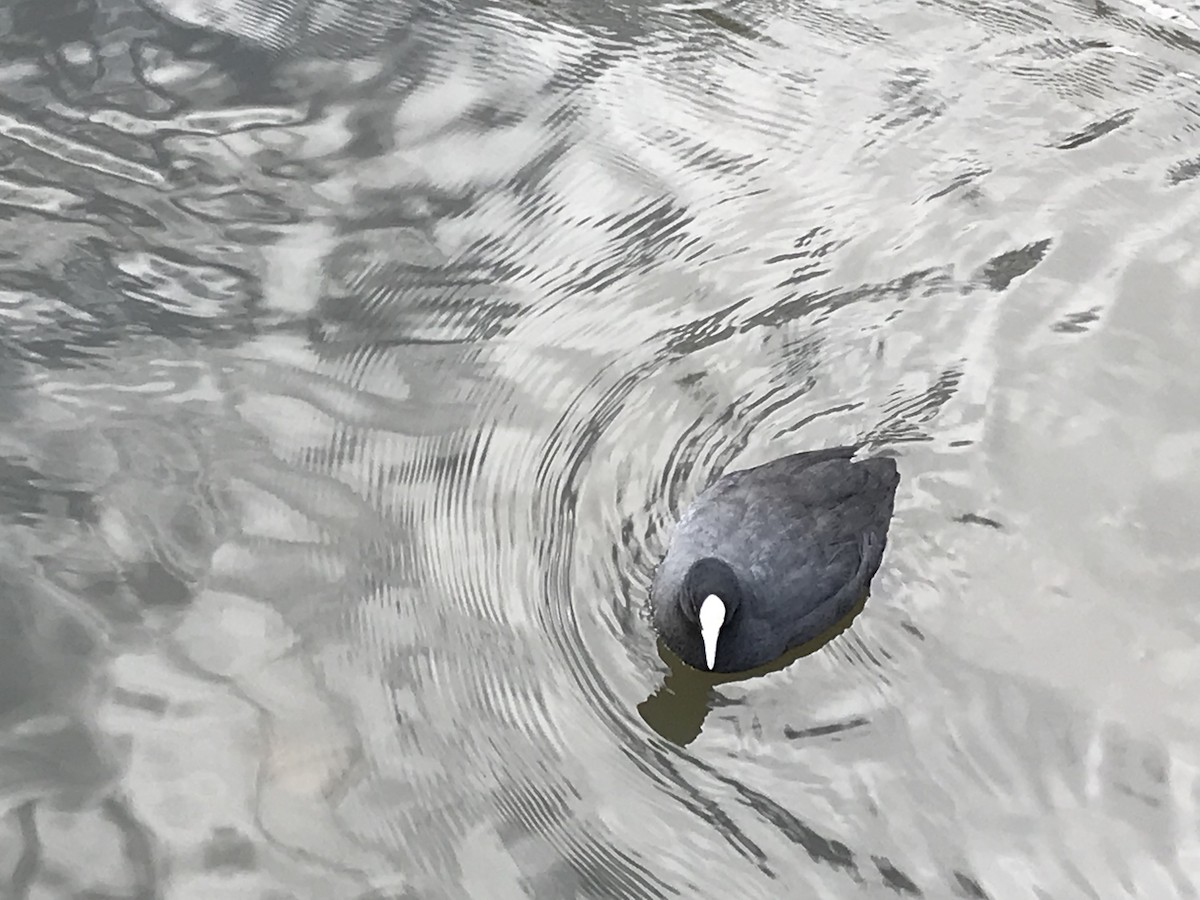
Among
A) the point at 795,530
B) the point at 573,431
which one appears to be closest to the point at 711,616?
the point at 795,530

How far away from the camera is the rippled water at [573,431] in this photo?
3125 mm

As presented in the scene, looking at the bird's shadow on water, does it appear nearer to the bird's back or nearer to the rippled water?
the rippled water

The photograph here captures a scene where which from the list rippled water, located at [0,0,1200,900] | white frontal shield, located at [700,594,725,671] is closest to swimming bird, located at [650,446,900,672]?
white frontal shield, located at [700,594,725,671]

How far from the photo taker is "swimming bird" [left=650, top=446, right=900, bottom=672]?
328 centimetres

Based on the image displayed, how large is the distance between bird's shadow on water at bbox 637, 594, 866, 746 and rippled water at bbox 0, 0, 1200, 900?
0.01m

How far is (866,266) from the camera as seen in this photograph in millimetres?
4355

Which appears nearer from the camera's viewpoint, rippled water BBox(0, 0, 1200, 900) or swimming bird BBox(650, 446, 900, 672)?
rippled water BBox(0, 0, 1200, 900)

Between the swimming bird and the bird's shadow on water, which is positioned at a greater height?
the swimming bird

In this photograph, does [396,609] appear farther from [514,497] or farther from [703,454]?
[703,454]

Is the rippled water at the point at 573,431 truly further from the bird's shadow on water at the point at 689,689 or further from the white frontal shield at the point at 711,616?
the white frontal shield at the point at 711,616

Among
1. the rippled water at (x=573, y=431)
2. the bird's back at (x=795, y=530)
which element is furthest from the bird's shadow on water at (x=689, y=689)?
the bird's back at (x=795, y=530)

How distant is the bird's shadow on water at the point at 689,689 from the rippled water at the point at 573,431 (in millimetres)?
13

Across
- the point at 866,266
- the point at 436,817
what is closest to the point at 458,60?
the point at 866,266

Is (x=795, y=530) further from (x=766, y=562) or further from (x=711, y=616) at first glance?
(x=711, y=616)
